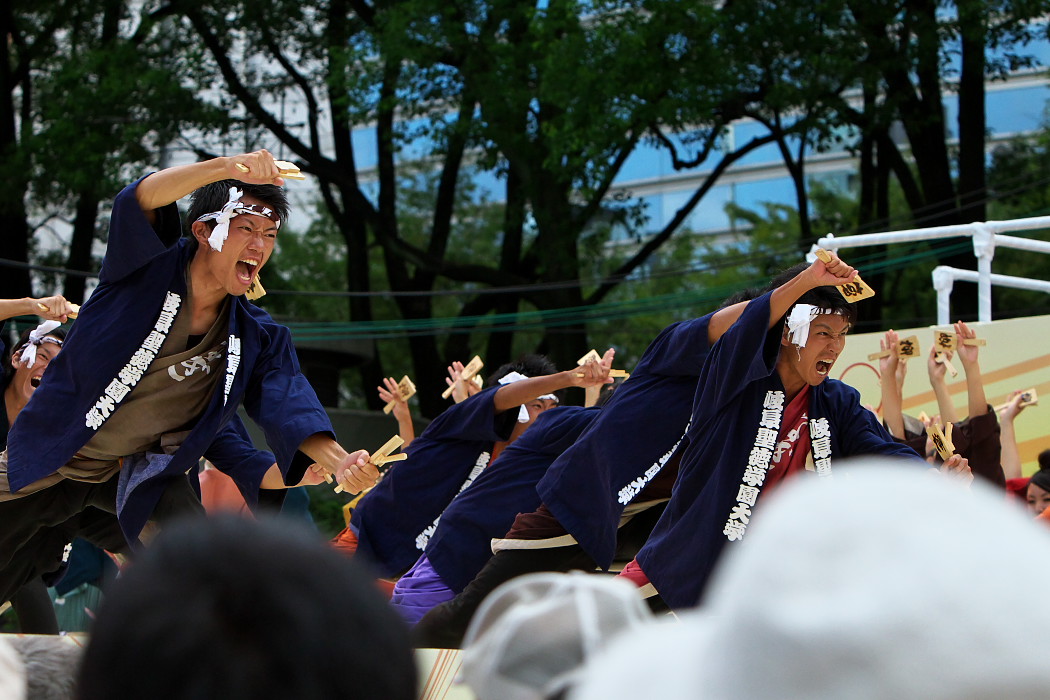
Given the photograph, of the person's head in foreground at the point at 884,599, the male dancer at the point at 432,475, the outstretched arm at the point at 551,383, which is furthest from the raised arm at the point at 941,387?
the person's head in foreground at the point at 884,599

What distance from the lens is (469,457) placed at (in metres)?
4.91

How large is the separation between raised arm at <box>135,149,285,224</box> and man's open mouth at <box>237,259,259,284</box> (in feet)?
0.77

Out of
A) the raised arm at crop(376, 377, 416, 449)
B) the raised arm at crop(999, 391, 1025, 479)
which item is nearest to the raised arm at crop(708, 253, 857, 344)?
the raised arm at crop(999, 391, 1025, 479)

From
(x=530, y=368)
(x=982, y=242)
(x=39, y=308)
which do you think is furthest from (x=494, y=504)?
(x=982, y=242)

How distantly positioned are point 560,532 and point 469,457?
3.51 ft

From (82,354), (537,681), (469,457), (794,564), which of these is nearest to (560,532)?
(469,457)

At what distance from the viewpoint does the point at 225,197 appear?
3219 millimetres

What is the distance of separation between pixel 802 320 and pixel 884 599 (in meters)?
2.55

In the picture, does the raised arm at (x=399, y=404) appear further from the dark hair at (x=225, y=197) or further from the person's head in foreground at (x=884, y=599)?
the person's head in foreground at (x=884, y=599)

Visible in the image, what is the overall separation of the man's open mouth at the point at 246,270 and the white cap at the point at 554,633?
2.33 meters

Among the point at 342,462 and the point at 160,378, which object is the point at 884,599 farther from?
→ the point at 160,378

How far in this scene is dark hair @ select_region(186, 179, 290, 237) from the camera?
127 inches

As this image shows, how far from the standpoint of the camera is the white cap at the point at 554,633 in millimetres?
969

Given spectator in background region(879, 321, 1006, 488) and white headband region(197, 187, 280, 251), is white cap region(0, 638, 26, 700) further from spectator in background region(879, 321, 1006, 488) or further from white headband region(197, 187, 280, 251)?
spectator in background region(879, 321, 1006, 488)
